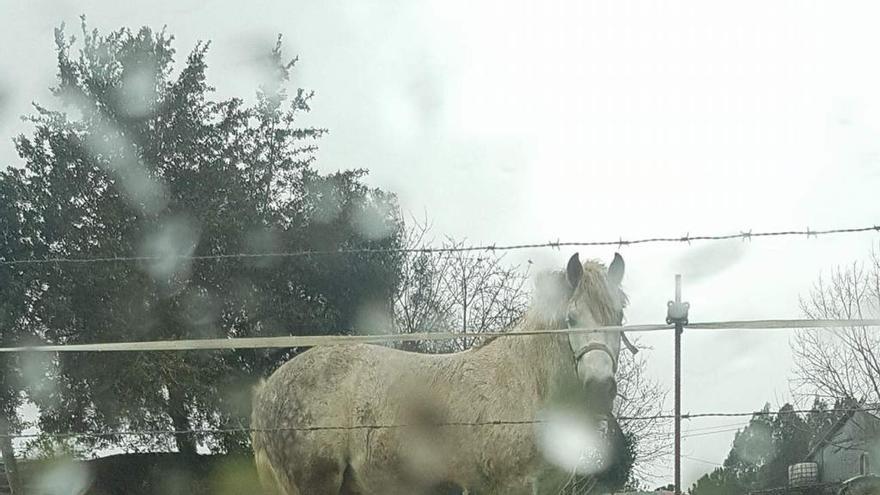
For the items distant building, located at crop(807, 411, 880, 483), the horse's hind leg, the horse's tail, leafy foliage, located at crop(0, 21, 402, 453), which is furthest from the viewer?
distant building, located at crop(807, 411, 880, 483)

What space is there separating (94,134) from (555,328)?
12170 millimetres

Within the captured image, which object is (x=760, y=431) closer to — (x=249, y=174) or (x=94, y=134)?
(x=249, y=174)

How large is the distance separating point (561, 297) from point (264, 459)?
270cm

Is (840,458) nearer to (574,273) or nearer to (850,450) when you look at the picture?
(850,450)

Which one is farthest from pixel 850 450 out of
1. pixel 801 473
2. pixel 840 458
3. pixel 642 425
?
pixel 642 425

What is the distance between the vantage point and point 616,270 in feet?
21.1

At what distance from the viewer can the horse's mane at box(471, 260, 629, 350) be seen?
6199 mm

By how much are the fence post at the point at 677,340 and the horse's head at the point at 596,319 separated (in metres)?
0.82

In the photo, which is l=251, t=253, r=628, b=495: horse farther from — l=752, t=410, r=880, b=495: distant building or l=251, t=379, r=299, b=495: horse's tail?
l=752, t=410, r=880, b=495: distant building

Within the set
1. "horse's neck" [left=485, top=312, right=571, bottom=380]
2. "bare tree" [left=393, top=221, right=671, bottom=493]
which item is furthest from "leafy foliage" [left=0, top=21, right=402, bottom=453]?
"horse's neck" [left=485, top=312, right=571, bottom=380]

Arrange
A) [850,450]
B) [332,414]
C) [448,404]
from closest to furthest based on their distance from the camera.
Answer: [448,404]
[332,414]
[850,450]

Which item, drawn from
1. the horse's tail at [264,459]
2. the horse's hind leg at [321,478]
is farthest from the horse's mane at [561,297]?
the horse's tail at [264,459]

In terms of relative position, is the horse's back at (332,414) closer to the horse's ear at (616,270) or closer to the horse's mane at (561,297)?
the horse's mane at (561,297)

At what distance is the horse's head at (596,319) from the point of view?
5723 millimetres
